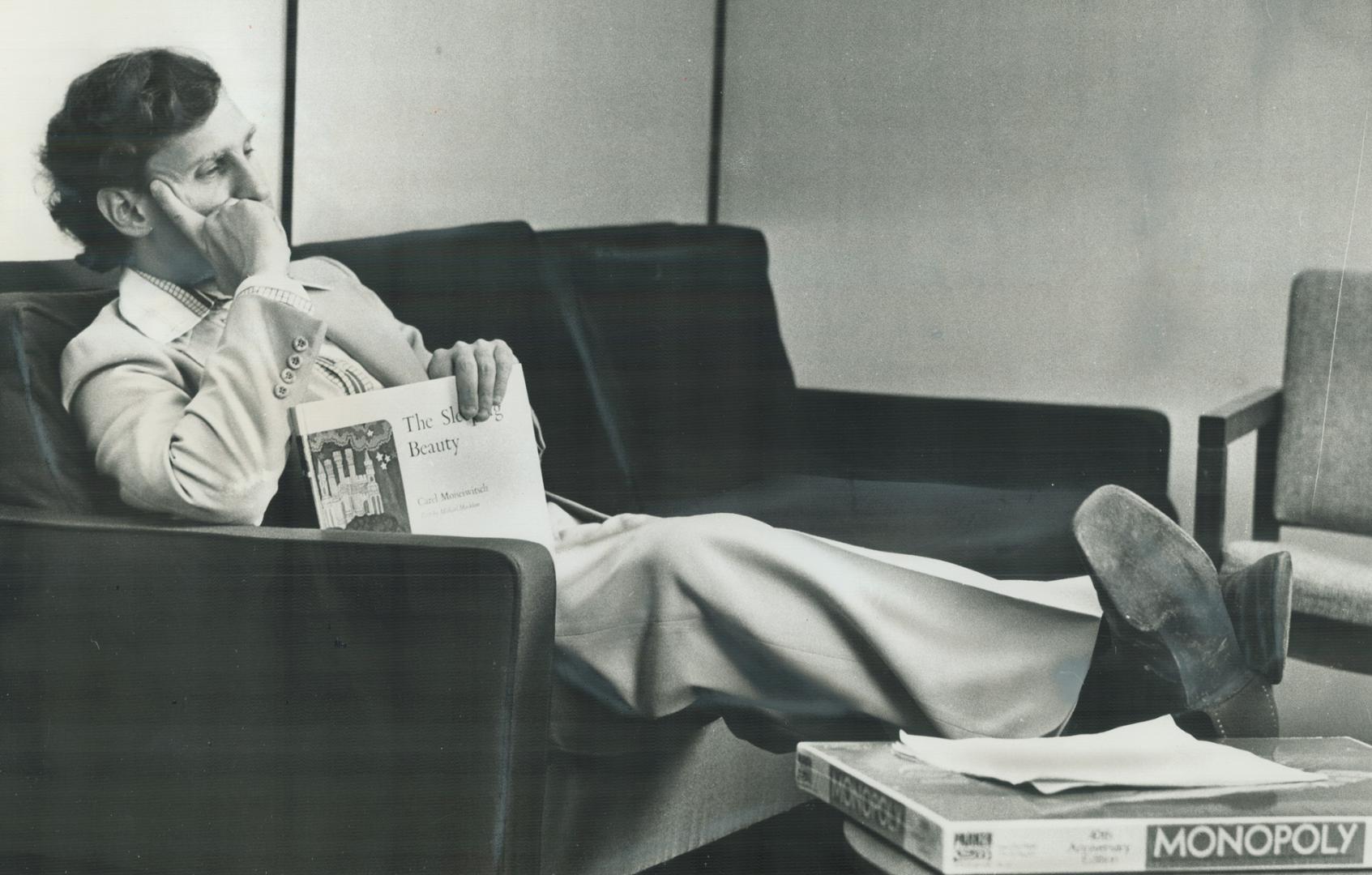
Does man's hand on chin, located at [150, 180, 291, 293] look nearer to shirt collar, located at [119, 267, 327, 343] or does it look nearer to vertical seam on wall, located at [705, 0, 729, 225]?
shirt collar, located at [119, 267, 327, 343]

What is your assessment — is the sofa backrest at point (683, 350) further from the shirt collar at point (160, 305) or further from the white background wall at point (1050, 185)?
the shirt collar at point (160, 305)

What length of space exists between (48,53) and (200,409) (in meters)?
0.35

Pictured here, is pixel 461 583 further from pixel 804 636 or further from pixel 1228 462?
pixel 1228 462

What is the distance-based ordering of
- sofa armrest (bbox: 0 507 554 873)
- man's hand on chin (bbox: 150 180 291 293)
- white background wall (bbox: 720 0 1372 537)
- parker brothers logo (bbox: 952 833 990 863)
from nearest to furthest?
parker brothers logo (bbox: 952 833 990 863), sofa armrest (bbox: 0 507 554 873), man's hand on chin (bbox: 150 180 291 293), white background wall (bbox: 720 0 1372 537)

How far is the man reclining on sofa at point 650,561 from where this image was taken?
0.98 m

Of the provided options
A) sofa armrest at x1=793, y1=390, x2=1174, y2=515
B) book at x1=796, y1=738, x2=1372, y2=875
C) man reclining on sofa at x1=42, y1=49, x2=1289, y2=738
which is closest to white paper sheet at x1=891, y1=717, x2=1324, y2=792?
book at x1=796, y1=738, x2=1372, y2=875

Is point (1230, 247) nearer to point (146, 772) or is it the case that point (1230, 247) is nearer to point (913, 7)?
point (913, 7)

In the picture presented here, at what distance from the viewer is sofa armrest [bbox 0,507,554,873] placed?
0.85 meters

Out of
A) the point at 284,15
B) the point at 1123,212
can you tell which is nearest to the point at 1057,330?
the point at 1123,212

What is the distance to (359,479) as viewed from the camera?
3.40ft

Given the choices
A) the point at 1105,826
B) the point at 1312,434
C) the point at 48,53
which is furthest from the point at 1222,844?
the point at 48,53

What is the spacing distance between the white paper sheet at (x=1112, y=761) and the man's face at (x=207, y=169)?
0.75 metres

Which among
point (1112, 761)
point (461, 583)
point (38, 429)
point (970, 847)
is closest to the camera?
point (970, 847)

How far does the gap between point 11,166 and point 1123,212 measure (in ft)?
3.38
